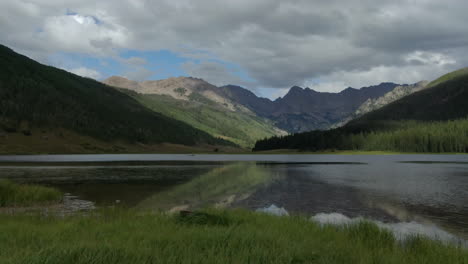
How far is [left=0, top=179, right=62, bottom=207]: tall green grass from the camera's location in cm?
2739

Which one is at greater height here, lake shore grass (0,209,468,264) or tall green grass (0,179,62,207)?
lake shore grass (0,209,468,264)

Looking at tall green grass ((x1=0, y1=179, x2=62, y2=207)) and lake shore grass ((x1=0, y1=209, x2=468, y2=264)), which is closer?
lake shore grass ((x1=0, y1=209, x2=468, y2=264))

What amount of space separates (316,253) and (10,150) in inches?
8659

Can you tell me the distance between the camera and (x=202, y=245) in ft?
34.7

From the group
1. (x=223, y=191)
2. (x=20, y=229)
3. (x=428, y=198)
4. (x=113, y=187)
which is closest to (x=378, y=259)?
(x=20, y=229)

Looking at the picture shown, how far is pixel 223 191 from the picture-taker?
39594 mm

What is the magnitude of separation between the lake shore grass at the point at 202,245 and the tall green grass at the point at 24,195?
12.1 metres

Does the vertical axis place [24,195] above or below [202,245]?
below

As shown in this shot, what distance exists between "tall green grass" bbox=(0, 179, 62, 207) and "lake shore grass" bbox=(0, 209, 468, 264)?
12.1 m

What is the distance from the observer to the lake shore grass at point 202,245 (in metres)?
8.62

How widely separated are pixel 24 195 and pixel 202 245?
2526 cm

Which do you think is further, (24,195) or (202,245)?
(24,195)

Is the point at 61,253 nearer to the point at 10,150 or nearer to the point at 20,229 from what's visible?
the point at 20,229

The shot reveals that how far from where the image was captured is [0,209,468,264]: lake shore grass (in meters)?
8.62
